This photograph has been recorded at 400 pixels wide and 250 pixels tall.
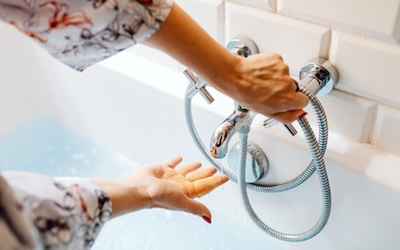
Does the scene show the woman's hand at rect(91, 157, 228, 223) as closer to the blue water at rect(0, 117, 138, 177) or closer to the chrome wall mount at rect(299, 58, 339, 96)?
the chrome wall mount at rect(299, 58, 339, 96)

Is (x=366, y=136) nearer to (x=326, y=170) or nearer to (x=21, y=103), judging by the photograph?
(x=326, y=170)

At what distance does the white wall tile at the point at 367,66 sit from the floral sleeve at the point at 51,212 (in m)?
0.41

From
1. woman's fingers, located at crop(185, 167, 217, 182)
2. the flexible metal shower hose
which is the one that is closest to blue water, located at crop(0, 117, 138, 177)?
the flexible metal shower hose

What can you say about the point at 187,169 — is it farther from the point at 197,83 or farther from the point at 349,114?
the point at 349,114

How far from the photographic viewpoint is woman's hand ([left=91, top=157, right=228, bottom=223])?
0.54 metres

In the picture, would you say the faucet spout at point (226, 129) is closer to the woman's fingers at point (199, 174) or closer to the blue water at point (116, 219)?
the woman's fingers at point (199, 174)

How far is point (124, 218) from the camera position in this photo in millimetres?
1070

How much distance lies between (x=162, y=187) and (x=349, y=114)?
0.33 metres

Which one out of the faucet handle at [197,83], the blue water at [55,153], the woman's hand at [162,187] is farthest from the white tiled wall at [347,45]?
the blue water at [55,153]

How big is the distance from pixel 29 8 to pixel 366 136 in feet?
1.75

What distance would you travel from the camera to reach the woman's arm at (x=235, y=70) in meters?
0.53

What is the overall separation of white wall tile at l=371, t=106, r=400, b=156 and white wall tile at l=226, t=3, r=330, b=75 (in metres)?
0.12

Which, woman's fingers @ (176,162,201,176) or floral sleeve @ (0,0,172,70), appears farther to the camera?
woman's fingers @ (176,162,201,176)

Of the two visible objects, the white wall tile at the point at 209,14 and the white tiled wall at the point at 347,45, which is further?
the white wall tile at the point at 209,14
